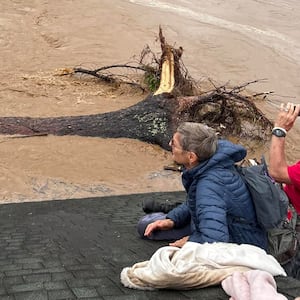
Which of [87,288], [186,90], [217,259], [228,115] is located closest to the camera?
[217,259]

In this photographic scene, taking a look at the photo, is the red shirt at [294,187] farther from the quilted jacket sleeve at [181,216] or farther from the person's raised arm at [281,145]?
the quilted jacket sleeve at [181,216]

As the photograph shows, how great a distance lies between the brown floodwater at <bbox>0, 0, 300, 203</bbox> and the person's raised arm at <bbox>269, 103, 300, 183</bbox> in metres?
4.82

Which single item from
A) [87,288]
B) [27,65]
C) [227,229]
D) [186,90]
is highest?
[227,229]

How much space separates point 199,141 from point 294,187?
0.78 meters

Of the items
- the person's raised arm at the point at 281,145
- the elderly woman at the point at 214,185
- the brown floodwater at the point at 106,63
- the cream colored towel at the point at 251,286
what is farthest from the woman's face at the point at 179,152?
the brown floodwater at the point at 106,63

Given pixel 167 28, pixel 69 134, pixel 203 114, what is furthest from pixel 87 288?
pixel 167 28

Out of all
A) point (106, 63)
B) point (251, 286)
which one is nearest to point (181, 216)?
point (251, 286)

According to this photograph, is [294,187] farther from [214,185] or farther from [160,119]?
[160,119]

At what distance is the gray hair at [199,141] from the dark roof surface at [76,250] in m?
0.86

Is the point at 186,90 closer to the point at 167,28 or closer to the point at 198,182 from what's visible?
the point at 198,182

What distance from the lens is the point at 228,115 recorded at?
1065cm

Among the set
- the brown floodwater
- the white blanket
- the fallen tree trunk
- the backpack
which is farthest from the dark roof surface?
the fallen tree trunk

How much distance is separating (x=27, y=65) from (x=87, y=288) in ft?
42.8

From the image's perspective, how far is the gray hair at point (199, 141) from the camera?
3.40 m
